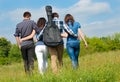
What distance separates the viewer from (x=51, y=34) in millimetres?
10867

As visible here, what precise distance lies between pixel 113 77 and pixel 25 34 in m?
3.97

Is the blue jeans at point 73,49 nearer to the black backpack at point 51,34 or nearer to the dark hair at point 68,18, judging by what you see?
the dark hair at point 68,18

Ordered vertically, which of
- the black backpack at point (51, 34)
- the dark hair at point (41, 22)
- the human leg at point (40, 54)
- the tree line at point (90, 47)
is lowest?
the tree line at point (90, 47)

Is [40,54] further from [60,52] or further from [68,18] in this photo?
[68,18]

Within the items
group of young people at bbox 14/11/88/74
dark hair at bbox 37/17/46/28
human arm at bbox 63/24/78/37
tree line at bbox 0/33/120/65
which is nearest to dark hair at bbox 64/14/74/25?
group of young people at bbox 14/11/88/74

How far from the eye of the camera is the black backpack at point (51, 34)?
1082 centimetres

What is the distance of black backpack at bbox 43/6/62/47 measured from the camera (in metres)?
10.8

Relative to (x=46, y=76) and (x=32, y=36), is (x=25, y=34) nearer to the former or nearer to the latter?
(x=32, y=36)

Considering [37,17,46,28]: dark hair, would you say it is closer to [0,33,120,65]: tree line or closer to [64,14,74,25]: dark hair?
[64,14,74,25]: dark hair

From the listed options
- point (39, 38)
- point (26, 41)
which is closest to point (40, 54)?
point (39, 38)

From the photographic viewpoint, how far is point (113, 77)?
860 cm

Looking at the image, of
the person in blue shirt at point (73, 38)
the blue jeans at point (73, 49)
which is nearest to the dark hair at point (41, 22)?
the person in blue shirt at point (73, 38)

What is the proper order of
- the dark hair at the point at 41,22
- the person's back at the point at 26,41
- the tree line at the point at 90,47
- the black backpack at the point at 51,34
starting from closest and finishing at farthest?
the black backpack at the point at 51,34
the dark hair at the point at 41,22
the person's back at the point at 26,41
the tree line at the point at 90,47

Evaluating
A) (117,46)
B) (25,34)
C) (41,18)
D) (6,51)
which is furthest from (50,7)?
(6,51)
